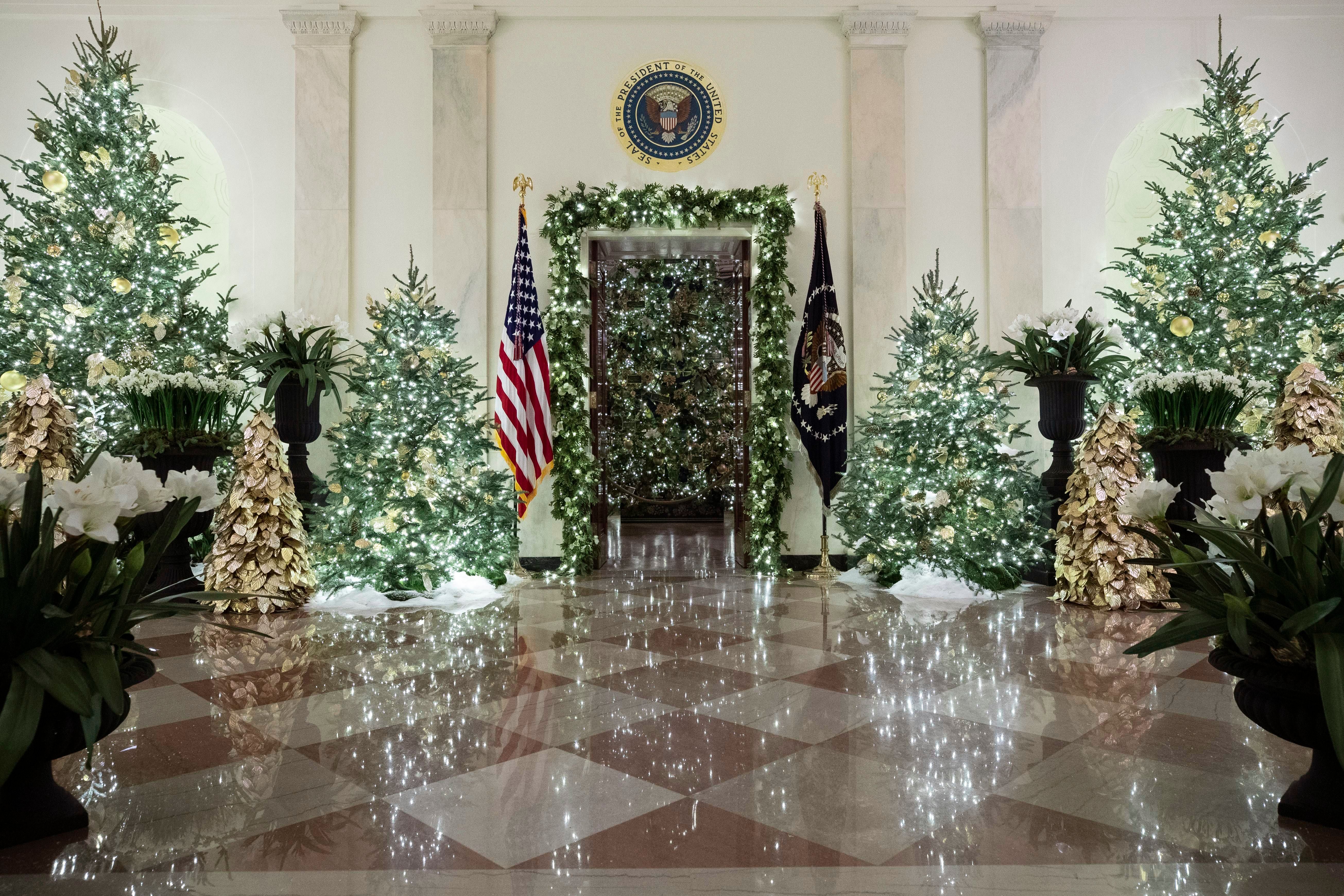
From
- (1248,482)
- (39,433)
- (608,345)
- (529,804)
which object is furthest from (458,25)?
(1248,482)

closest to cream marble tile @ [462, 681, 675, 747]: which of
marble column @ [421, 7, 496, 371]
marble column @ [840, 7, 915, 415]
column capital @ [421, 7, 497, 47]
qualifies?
marble column @ [421, 7, 496, 371]

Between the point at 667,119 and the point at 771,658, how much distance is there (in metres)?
5.21

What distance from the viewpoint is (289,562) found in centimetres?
497

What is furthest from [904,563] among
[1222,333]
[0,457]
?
[0,457]

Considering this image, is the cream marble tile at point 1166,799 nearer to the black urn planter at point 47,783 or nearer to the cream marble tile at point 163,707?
the black urn planter at point 47,783

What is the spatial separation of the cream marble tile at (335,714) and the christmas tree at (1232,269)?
6189 millimetres

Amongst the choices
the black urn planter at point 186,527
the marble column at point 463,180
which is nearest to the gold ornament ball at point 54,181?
the black urn planter at point 186,527

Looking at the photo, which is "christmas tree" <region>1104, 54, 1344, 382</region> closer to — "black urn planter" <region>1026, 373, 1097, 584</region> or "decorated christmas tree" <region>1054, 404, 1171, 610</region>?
"black urn planter" <region>1026, 373, 1097, 584</region>

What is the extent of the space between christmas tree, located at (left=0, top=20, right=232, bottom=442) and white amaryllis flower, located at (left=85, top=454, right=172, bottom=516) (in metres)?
4.60

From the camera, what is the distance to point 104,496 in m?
1.65

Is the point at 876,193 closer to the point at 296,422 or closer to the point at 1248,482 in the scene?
the point at 296,422

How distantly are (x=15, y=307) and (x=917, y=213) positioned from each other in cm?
755

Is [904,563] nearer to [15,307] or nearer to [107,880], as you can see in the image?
[107,880]

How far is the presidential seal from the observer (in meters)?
6.89
